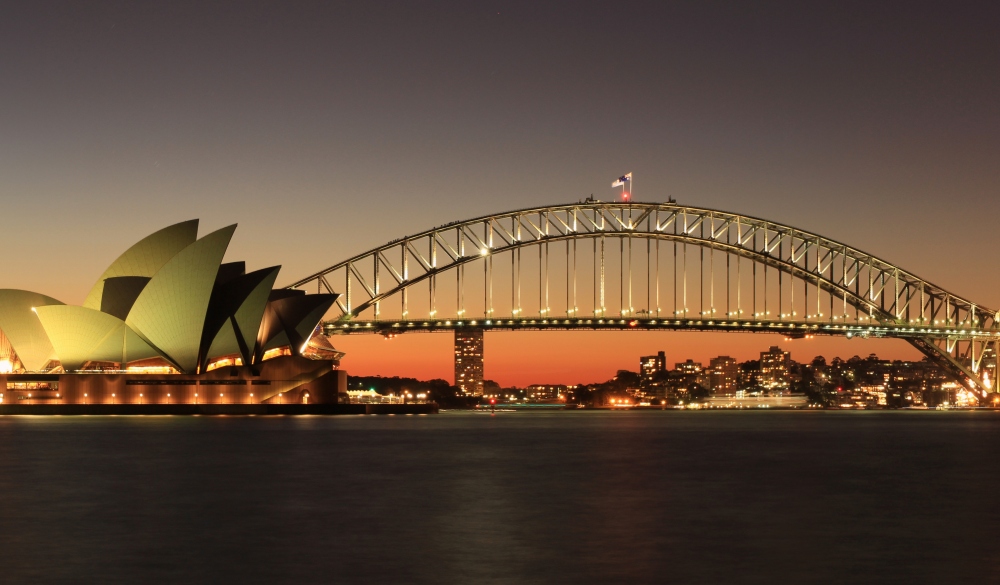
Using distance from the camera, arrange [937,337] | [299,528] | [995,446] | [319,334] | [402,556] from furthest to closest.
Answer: [937,337], [319,334], [995,446], [299,528], [402,556]

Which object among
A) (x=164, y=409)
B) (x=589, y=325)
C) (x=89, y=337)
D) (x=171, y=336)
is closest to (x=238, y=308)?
(x=171, y=336)

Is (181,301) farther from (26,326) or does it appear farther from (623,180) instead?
(623,180)

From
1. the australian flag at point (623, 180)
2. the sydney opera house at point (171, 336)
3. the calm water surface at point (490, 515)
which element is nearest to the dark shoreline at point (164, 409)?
the sydney opera house at point (171, 336)

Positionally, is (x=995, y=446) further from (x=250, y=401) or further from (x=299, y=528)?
(x=250, y=401)

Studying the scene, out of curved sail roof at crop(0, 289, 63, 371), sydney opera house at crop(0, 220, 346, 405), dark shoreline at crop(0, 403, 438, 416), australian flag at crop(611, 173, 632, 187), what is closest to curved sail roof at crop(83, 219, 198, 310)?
sydney opera house at crop(0, 220, 346, 405)

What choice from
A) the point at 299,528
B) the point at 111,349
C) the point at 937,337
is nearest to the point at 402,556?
the point at 299,528

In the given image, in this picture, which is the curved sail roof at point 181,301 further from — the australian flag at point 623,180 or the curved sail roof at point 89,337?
the australian flag at point 623,180

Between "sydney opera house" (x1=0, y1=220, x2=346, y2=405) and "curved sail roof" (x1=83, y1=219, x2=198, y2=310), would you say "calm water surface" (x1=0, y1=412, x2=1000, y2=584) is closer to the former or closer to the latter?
"sydney opera house" (x1=0, y1=220, x2=346, y2=405)
